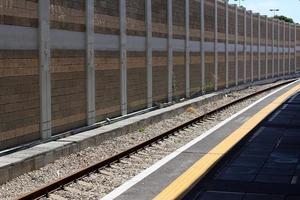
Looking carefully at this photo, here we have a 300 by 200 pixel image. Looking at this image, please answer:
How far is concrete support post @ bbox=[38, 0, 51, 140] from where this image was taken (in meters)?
12.1

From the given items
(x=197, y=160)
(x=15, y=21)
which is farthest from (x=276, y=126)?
(x=15, y=21)

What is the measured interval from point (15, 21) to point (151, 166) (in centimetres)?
390

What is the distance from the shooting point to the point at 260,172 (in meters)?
10.3

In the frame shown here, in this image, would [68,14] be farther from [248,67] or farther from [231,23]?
[248,67]

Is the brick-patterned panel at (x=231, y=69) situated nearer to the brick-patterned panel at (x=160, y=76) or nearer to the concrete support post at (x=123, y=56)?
the brick-patterned panel at (x=160, y=76)

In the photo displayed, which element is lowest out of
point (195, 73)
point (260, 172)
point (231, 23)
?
point (260, 172)

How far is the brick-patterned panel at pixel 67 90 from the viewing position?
13062mm

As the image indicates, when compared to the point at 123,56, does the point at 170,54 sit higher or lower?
higher

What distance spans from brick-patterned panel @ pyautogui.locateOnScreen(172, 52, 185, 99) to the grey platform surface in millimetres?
8112

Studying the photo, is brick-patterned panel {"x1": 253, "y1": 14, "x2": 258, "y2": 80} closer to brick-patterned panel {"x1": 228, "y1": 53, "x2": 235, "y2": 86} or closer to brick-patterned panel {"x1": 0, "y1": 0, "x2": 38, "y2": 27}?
brick-patterned panel {"x1": 228, "y1": 53, "x2": 235, "y2": 86}

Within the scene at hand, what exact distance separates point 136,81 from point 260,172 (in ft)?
30.2

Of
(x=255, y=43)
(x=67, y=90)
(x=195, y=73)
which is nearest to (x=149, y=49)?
(x=67, y=90)

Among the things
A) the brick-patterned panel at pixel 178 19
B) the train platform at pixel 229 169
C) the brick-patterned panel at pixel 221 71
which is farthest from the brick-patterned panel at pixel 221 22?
the train platform at pixel 229 169

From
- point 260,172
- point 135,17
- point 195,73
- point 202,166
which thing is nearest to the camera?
point 260,172
